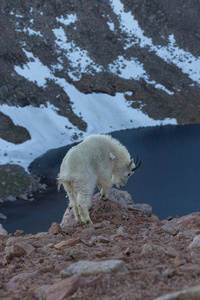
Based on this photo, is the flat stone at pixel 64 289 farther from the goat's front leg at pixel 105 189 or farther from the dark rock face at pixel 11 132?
the dark rock face at pixel 11 132

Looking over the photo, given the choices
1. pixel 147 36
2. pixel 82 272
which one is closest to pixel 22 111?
pixel 147 36

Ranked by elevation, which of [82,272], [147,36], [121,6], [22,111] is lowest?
[82,272]

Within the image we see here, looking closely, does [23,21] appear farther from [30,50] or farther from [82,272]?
[82,272]

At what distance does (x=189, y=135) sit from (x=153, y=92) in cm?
2542

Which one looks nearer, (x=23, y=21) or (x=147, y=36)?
(x=23, y=21)

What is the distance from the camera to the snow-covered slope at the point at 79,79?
76062 mm

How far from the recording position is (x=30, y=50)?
9556 centimetres

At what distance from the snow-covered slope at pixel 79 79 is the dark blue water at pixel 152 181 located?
264 inches

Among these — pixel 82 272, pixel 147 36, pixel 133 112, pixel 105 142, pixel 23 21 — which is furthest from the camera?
pixel 147 36

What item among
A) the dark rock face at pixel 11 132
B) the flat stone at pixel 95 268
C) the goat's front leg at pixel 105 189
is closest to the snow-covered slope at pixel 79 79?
the dark rock face at pixel 11 132

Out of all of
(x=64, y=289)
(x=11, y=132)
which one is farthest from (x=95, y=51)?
(x=64, y=289)

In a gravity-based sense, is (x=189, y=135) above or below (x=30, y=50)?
below

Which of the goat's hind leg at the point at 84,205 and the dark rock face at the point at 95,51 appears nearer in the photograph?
the goat's hind leg at the point at 84,205

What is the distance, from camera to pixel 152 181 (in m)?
54.8
